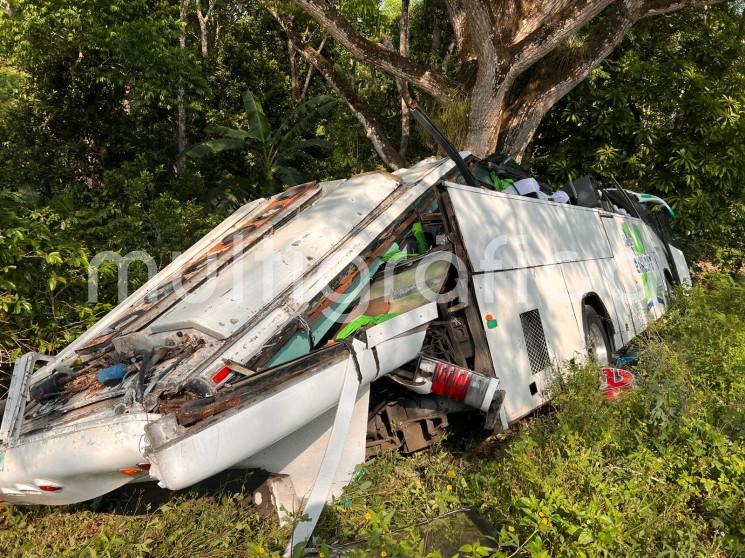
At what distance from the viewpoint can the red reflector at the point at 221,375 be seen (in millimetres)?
2633

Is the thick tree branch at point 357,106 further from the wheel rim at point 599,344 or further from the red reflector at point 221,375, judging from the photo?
the red reflector at point 221,375

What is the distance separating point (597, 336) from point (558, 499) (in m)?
3.61

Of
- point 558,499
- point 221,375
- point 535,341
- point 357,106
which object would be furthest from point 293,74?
point 558,499

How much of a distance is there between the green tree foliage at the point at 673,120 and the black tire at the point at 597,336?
5511 mm

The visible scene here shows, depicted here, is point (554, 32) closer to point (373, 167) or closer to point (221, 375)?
point (221, 375)

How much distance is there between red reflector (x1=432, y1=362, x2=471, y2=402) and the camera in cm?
371

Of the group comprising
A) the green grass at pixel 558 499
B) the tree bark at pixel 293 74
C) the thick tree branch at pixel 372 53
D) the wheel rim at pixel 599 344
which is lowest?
the wheel rim at pixel 599 344

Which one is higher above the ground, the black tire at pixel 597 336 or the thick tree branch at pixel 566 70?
the thick tree branch at pixel 566 70

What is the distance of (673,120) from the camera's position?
10812 mm

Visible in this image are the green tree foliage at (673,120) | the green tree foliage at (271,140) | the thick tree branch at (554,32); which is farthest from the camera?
the green tree foliage at (271,140)

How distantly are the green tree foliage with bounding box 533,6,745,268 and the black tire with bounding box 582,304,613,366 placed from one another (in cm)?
551

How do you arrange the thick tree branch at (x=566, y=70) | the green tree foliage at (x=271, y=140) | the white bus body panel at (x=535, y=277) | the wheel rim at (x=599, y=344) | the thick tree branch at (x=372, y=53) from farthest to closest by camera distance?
the green tree foliage at (x=271, y=140) → the thick tree branch at (x=566, y=70) → the thick tree branch at (x=372, y=53) → the wheel rim at (x=599, y=344) → the white bus body panel at (x=535, y=277)

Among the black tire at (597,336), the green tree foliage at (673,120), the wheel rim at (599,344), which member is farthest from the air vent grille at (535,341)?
the green tree foliage at (673,120)

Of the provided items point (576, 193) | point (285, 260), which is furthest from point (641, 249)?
point (285, 260)
